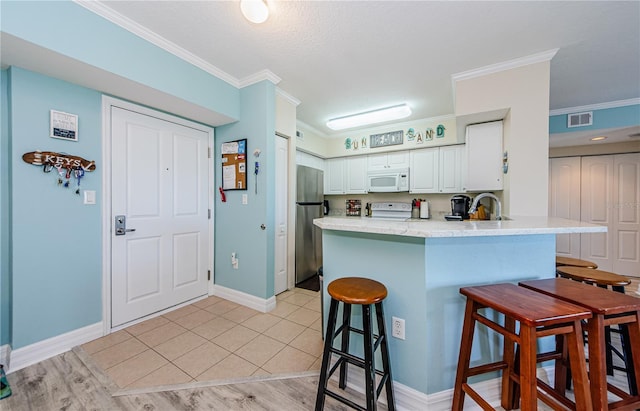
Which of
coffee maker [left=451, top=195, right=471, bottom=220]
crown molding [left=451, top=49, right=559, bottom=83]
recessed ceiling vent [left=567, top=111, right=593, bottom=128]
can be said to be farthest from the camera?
coffee maker [left=451, top=195, right=471, bottom=220]

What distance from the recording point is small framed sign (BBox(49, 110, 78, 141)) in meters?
1.80

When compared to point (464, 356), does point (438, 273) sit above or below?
above

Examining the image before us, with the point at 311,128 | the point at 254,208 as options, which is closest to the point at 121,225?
the point at 254,208

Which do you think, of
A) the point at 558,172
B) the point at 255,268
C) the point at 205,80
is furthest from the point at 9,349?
the point at 558,172

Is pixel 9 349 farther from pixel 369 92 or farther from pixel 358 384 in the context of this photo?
pixel 369 92

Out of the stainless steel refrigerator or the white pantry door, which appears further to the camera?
the stainless steel refrigerator

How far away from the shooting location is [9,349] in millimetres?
1671

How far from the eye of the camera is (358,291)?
125 centimetres

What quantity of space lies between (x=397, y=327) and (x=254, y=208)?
1.84m

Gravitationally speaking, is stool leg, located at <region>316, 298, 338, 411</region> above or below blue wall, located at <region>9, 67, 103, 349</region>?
below

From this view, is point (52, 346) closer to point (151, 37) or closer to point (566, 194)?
point (151, 37)

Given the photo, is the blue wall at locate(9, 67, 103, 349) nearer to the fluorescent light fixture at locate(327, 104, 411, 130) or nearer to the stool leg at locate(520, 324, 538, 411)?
the fluorescent light fixture at locate(327, 104, 411, 130)

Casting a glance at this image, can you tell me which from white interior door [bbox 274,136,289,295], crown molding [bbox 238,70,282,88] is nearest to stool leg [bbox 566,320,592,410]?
white interior door [bbox 274,136,289,295]

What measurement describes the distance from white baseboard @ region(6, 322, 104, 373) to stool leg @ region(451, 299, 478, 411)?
8.89 ft
